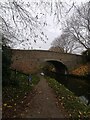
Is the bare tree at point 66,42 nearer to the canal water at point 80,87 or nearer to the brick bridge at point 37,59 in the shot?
the brick bridge at point 37,59

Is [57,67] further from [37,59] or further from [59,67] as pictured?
[37,59]

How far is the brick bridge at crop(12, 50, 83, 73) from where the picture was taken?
3438cm

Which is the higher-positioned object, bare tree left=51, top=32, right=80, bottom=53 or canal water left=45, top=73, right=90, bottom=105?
bare tree left=51, top=32, right=80, bottom=53

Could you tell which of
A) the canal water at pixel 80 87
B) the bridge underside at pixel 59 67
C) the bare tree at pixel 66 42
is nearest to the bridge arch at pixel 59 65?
the bridge underside at pixel 59 67

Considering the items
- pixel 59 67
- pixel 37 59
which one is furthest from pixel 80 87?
pixel 59 67

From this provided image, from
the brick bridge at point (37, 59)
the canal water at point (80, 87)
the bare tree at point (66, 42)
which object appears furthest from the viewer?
the bare tree at point (66, 42)

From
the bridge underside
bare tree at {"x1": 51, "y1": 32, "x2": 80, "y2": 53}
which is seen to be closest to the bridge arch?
the bridge underside

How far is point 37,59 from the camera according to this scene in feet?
120

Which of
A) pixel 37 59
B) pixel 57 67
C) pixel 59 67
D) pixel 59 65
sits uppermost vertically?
pixel 37 59

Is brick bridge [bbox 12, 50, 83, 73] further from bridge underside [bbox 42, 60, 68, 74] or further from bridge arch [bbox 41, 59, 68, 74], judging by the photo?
bridge underside [bbox 42, 60, 68, 74]

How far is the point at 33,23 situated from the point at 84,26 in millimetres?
29059

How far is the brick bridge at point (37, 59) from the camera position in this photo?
34375 mm

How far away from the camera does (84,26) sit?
115ft

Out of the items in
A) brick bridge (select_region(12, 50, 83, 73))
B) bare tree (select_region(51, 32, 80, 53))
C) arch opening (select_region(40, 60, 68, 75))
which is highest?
bare tree (select_region(51, 32, 80, 53))
